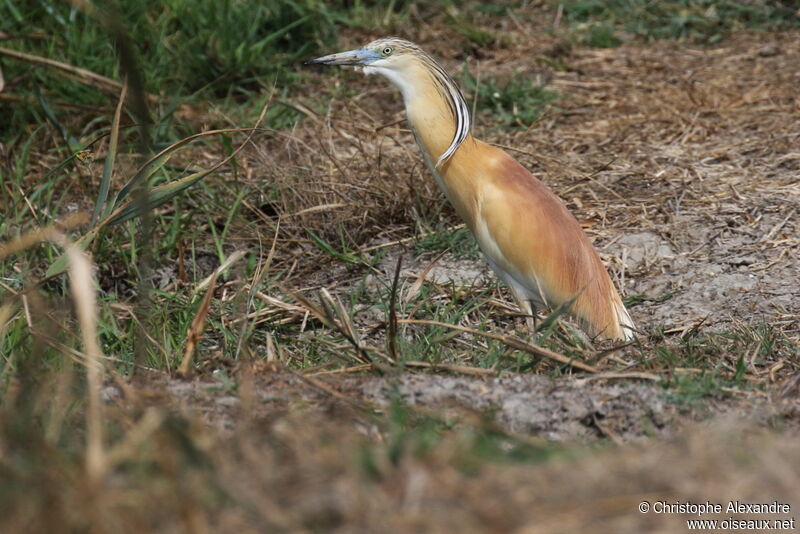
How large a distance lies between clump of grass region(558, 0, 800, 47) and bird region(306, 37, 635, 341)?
243 cm

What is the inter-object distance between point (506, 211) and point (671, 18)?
9.76 feet

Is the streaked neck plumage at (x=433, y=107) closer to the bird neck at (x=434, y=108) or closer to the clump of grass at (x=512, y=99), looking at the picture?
the bird neck at (x=434, y=108)

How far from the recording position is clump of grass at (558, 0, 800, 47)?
5668 mm

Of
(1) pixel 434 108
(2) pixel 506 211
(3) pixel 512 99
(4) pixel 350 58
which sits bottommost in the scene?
(3) pixel 512 99

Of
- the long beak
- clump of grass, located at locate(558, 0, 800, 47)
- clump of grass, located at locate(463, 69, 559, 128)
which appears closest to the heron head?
the long beak

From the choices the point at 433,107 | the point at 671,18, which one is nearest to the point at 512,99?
the point at 671,18

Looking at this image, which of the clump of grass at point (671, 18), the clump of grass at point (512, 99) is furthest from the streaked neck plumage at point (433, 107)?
the clump of grass at point (671, 18)

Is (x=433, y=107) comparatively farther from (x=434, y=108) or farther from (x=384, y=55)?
(x=384, y=55)

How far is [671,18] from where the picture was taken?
5.79 metres

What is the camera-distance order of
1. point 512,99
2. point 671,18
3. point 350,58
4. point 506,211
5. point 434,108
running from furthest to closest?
point 671,18 < point 512,99 < point 350,58 < point 434,108 < point 506,211

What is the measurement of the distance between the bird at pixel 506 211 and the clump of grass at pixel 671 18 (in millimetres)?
2425

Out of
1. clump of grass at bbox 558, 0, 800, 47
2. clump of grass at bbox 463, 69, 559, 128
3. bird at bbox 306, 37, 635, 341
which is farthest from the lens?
clump of grass at bbox 558, 0, 800, 47

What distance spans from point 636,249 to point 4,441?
2806mm

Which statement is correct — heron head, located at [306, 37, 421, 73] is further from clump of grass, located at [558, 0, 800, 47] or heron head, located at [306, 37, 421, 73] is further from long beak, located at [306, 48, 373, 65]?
clump of grass, located at [558, 0, 800, 47]
